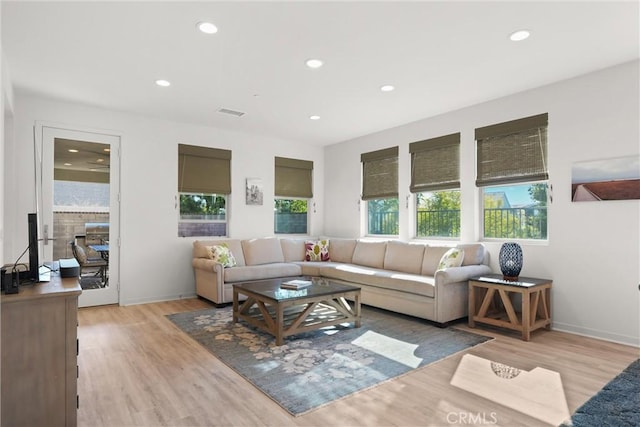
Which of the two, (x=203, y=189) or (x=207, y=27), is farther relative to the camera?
(x=203, y=189)

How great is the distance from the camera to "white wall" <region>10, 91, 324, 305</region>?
450cm

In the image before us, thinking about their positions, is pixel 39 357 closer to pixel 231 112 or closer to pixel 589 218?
pixel 231 112

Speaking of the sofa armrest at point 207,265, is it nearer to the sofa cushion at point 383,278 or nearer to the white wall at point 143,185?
the white wall at point 143,185

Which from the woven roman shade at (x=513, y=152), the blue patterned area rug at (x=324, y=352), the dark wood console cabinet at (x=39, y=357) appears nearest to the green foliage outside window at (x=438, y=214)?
the woven roman shade at (x=513, y=152)

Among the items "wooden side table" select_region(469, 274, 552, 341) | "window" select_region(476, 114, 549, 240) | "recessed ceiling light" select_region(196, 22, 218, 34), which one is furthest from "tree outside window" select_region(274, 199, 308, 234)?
"recessed ceiling light" select_region(196, 22, 218, 34)

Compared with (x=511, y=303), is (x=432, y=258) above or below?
above

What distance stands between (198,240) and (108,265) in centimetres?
122

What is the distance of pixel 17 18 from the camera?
2729 mm

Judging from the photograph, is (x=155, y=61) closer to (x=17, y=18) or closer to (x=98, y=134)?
(x=17, y=18)

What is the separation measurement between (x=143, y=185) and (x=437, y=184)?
13.4 ft

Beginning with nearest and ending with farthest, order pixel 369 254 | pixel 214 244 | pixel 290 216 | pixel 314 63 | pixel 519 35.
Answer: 1. pixel 519 35
2. pixel 314 63
3. pixel 214 244
4. pixel 369 254
5. pixel 290 216

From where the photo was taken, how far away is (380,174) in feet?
20.1

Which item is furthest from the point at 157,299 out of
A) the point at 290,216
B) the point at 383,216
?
the point at 383,216

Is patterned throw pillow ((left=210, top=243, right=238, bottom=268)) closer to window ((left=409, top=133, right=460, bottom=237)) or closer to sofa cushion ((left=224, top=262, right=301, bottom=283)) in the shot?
A: sofa cushion ((left=224, top=262, right=301, bottom=283))
